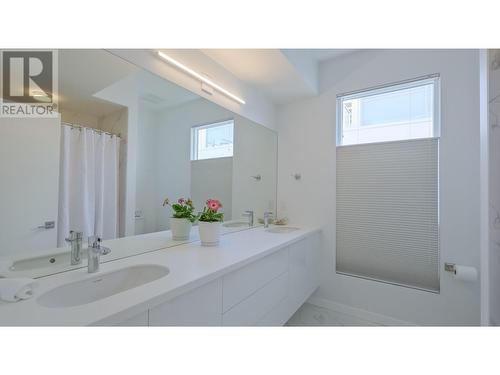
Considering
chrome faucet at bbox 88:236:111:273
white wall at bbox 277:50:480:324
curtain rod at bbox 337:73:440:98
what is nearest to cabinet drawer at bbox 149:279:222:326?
chrome faucet at bbox 88:236:111:273

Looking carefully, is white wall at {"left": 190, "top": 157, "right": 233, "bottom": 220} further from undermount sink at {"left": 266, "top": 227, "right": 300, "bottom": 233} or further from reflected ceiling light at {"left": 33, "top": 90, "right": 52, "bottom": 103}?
reflected ceiling light at {"left": 33, "top": 90, "right": 52, "bottom": 103}

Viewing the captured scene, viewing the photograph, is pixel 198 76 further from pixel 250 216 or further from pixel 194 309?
pixel 194 309

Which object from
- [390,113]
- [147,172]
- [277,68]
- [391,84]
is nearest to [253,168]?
[277,68]

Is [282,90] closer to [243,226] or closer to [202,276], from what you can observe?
[243,226]

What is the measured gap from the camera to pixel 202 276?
973mm

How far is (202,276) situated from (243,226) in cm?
136

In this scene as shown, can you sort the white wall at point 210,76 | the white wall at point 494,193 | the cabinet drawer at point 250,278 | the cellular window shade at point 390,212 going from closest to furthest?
the white wall at point 494,193 → the cabinet drawer at point 250,278 → the white wall at point 210,76 → the cellular window shade at point 390,212

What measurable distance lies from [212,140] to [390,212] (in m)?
1.82

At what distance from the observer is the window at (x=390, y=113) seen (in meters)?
1.98

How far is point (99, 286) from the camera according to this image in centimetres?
99

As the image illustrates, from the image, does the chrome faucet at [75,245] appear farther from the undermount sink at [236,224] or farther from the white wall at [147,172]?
the undermount sink at [236,224]

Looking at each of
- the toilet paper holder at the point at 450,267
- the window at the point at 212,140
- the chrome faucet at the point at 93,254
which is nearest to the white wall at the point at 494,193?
the toilet paper holder at the point at 450,267

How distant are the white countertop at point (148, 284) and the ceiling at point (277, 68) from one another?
1508 mm
